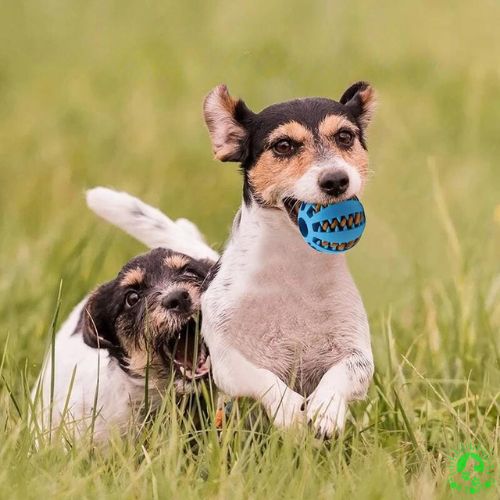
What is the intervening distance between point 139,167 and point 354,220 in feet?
15.7

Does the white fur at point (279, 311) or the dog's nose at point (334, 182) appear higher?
the dog's nose at point (334, 182)

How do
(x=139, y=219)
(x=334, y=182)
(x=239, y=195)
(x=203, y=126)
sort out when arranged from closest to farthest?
(x=334, y=182) → (x=139, y=219) → (x=239, y=195) → (x=203, y=126)

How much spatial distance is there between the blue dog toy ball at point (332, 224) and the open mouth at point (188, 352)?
766 mm

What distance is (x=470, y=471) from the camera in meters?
4.63

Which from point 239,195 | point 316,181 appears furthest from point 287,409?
point 239,195

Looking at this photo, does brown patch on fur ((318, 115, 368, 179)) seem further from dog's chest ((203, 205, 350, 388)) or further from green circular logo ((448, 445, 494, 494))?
green circular logo ((448, 445, 494, 494))

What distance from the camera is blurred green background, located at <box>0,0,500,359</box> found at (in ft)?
25.2

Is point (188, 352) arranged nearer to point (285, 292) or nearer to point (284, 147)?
point (285, 292)

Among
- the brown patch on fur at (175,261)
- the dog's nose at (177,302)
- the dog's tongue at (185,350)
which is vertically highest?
the brown patch on fur at (175,261)

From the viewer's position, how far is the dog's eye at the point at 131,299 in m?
5.65

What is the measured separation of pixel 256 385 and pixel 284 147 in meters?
0.81

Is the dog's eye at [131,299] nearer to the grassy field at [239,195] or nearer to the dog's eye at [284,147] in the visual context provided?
the grassy field at [239,195]

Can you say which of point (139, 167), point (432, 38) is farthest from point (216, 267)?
point (432, 38)

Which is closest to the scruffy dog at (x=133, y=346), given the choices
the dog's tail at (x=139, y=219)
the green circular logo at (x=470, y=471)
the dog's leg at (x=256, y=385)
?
the dog's tail at (x=139, y=219)
